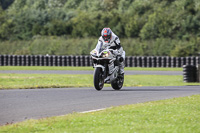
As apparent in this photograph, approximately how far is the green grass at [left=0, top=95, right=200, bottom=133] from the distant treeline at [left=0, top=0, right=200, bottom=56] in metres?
36.9

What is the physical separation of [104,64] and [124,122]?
6.54 meters

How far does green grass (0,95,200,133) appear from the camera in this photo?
22.9 ft

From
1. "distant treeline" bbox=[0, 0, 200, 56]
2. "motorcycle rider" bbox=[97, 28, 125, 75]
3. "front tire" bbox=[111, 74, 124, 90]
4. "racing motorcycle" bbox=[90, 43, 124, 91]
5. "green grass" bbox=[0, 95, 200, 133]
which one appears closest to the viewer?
"green grass" bbox=[0, 95, 200, 133]

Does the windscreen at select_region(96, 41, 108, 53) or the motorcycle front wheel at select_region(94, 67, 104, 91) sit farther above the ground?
the windscreen at select_region(96, 41, 108, 53)

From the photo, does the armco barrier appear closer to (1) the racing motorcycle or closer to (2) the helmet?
(1) the racing motorcycle

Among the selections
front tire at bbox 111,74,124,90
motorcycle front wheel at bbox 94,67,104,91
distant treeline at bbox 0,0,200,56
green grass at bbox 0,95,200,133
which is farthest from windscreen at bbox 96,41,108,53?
distant treeline at bbox 0,0,200,56

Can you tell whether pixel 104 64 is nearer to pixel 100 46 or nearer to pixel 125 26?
pixel 100 46

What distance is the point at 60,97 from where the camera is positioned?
1188 cm

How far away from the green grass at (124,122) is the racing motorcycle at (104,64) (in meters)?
4.09

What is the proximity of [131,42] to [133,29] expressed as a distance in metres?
8.84

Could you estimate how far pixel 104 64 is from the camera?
14.1 meters

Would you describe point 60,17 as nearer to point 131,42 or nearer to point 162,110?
point 131,42

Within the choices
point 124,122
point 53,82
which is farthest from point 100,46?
point 124,122

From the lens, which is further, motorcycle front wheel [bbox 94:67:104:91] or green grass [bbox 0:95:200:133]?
motorcycle front wheel [bbox 94:67:104:91]
